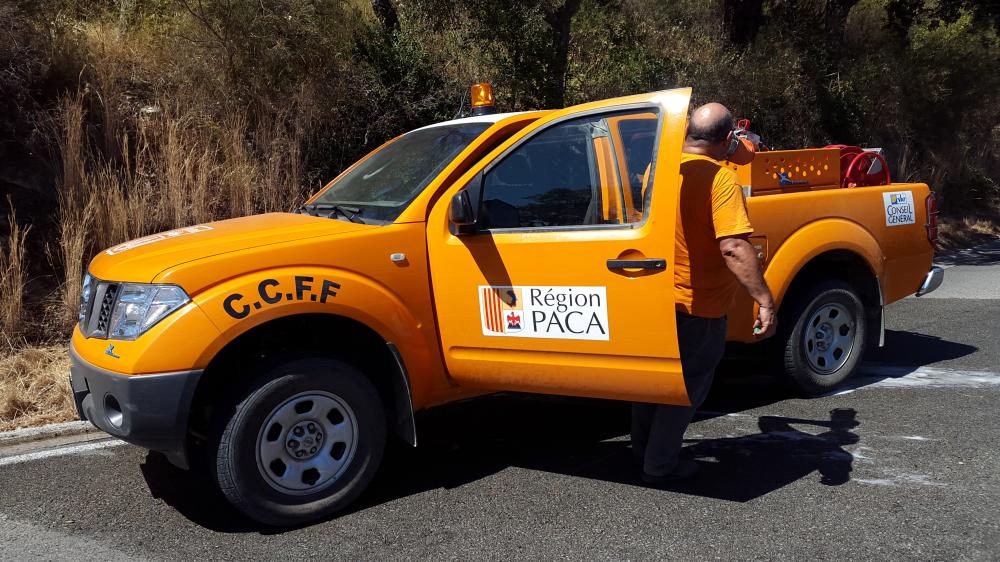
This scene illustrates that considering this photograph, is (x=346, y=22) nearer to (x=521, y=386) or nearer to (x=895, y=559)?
(x=521, y=386)

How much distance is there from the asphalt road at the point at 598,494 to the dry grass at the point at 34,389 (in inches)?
23.2

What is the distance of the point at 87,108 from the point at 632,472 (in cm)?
728

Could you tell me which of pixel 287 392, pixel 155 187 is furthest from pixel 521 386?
pixel 155 187

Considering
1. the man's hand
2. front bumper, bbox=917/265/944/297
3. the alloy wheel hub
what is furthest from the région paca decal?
front bumper, bbox=917/265/944/297

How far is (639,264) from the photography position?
398 centimetres

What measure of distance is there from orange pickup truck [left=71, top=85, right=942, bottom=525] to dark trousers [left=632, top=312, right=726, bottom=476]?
0.26 meters

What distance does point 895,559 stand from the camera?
3568mm

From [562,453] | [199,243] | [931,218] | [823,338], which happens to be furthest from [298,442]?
[931,218]

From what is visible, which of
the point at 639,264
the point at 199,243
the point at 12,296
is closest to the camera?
the point at 639,264

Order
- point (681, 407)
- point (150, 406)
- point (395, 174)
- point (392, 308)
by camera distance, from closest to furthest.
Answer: point (150, 406)
point (392, 308)
point (681, 407)
point (395, 174)

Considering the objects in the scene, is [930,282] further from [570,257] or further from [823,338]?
[570,257]

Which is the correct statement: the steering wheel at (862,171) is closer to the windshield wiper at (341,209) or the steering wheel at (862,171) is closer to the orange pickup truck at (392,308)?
the orange pickup truck at (392,308)

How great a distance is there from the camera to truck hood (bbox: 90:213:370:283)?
13.0ft

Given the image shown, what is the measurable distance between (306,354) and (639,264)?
62.9 inches
